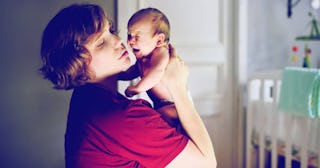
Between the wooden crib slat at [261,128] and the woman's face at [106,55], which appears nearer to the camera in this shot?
the woman's face at [106,55]

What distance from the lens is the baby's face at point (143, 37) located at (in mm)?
788

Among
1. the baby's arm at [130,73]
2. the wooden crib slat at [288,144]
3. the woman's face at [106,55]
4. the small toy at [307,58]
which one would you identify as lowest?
the wooden crib slat at [288,144]

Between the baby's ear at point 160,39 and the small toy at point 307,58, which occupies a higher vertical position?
the baby's ear at point 160,39

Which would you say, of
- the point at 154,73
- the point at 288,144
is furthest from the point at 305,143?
the point at 154,73

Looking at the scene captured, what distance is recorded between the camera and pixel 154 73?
780 mm

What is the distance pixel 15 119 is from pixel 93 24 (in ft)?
2.75

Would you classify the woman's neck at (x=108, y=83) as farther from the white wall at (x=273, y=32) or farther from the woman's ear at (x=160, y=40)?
the white wall at (x=273, y=32)

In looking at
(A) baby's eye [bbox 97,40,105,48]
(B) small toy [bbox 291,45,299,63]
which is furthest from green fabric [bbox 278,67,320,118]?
(A) baby's eye [bbox 97,40,105,48]

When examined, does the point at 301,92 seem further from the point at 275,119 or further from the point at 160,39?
the point at 160,39

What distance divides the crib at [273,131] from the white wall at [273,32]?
222 millimetres

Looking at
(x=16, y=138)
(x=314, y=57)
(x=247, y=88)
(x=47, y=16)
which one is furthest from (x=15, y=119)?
(x=314, y=57)

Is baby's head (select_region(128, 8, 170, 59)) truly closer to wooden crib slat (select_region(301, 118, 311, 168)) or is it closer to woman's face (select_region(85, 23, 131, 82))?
woman's face (select_region(85, 23, 131, 82))

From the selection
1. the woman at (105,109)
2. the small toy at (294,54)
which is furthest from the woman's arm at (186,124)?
the small toy at (294,54)

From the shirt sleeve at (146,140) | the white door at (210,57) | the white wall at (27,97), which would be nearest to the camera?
the shirt sleeve at (146,140)
